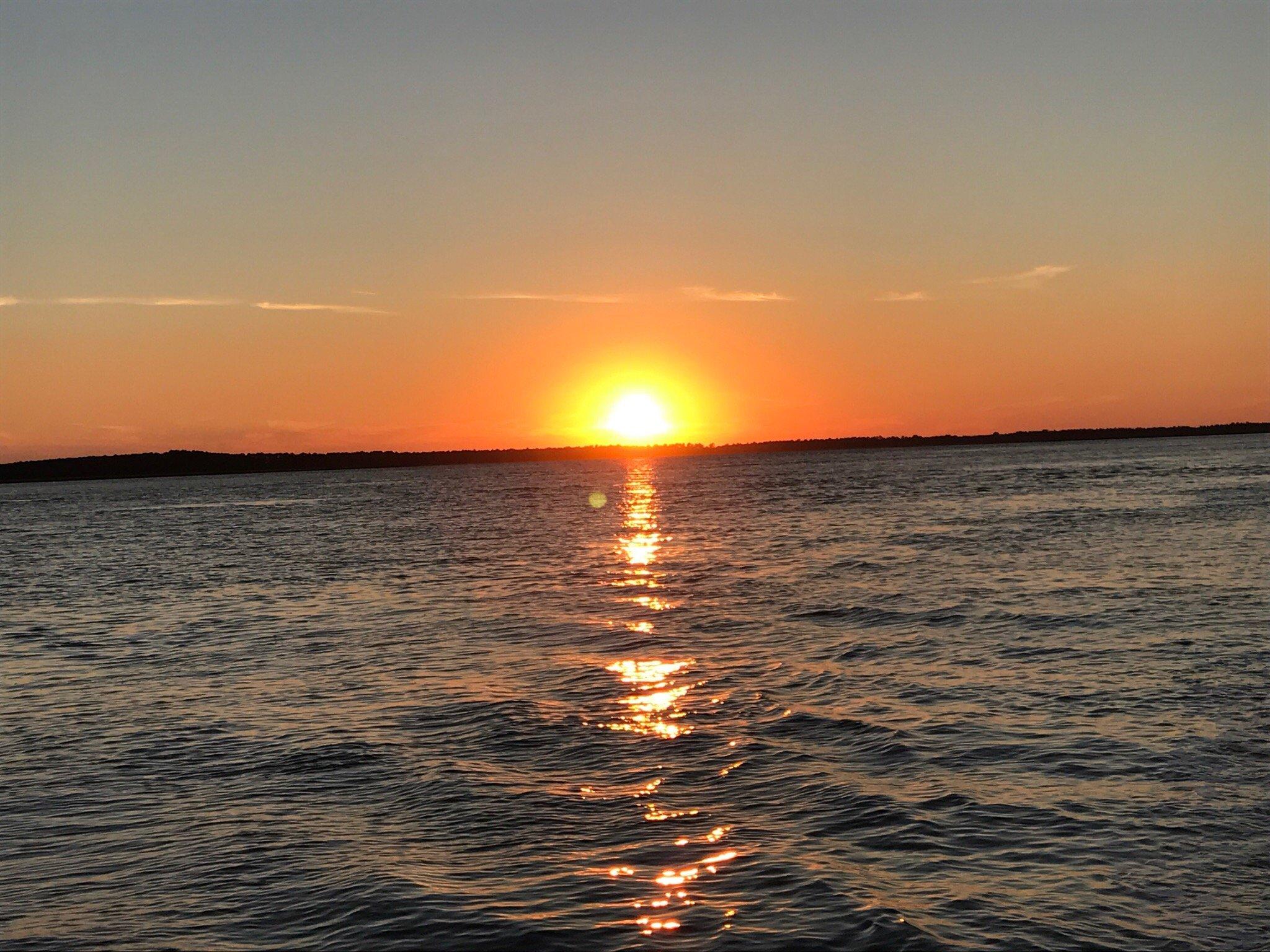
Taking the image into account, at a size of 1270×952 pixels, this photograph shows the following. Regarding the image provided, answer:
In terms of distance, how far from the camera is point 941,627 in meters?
27.2

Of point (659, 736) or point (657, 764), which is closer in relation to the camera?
point (657, 764)

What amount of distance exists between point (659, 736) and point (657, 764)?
1642mm

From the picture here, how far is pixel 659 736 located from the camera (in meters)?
17.3

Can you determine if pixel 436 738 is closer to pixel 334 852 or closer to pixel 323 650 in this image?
pixel 334 852

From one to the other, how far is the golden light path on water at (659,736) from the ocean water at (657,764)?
64mm

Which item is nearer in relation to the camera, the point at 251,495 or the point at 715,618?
the point at 715,618

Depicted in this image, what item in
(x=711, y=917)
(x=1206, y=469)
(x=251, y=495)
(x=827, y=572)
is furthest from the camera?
(x=251, y=495)

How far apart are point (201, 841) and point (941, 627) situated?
18588mm

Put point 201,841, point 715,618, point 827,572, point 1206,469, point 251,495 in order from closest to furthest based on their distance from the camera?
1. point 201,841
2. point 715,618
3. point 827,572
4. point 1206,469
5. point 251,495

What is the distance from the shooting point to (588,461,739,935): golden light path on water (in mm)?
10727

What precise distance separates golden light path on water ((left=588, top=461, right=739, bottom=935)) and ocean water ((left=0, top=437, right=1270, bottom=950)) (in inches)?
2.5

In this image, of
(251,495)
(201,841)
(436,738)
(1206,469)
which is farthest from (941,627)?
(251,495)

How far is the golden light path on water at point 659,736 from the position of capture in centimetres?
1073

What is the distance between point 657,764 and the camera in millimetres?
15688
